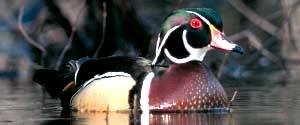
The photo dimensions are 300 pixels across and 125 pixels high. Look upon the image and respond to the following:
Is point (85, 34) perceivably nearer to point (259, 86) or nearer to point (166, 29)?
point (259, 86)

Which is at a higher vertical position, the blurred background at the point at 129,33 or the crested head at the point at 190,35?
the blurred background at the point at 129,33

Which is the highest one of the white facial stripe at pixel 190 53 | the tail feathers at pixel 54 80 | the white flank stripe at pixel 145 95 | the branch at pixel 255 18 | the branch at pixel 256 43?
the branch at pixel 255 18

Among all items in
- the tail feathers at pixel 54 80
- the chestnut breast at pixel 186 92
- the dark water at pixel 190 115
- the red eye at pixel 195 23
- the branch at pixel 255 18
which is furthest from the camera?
the branch at pixel 255 18

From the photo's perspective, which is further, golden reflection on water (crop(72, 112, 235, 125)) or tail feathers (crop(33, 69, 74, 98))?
tail feathers (crop(33, 69, 74, 98))

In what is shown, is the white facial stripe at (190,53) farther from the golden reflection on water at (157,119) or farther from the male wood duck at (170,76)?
the golden reflection on water at (157,119)

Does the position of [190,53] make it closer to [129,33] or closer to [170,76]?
[170,76]

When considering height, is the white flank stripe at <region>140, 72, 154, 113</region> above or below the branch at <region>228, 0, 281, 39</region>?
below

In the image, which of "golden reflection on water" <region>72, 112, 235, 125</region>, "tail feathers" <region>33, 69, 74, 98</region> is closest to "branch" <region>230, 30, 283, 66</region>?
"tail feathers" <region>33, 69, 74, 98</region>

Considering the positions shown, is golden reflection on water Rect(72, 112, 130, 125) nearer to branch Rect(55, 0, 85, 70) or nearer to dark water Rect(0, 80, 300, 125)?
dark water Rect(0, 80, 300, 125)

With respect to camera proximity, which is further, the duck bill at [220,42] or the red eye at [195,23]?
the red eye at [195,23]

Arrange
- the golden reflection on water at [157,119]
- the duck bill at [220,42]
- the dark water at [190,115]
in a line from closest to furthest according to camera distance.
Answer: the golden reflection on water at [157,119] < the dark water at [190,115] < the duck bill at [220,42]

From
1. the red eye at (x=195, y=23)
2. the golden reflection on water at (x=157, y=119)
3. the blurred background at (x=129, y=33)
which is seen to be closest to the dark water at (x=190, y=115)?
the golden reflection on water at (x=157, y=119)

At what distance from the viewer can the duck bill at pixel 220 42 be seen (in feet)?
32.1

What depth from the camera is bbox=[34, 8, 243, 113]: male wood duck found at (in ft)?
31.9
